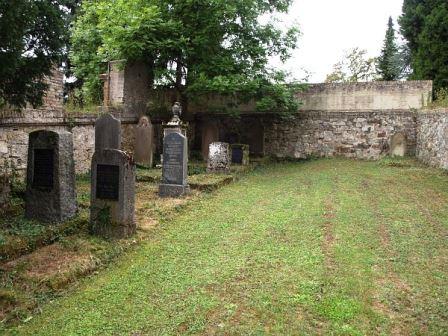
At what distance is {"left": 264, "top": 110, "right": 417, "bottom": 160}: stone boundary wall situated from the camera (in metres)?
16.1

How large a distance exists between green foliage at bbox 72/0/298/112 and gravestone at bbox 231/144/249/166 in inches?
64.8

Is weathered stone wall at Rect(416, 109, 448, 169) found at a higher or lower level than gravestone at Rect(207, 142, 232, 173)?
higher

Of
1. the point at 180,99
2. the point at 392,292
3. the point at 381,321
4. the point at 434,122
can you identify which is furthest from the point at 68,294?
the point at 434,122

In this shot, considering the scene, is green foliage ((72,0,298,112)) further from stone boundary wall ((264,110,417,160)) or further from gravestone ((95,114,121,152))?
gravestone ((95,114,121,152))

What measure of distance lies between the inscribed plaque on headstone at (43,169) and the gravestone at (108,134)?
751mm

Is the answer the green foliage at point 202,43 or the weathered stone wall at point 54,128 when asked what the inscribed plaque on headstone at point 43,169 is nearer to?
the weathered stone wall at point 54,128

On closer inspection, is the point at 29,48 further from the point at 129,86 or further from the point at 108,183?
the point at 129,86

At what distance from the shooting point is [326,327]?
13.1 feet

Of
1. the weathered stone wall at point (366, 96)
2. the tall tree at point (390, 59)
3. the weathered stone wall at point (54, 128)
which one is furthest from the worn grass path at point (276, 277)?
the tall tree at point (390, 59)

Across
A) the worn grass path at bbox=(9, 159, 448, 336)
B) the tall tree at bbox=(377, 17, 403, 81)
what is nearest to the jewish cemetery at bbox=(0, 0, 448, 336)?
the worn grass path at bbox=(9, 159, 448, 336)

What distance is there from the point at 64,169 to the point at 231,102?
34.4ft

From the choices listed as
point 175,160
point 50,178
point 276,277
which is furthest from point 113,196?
point 175,160

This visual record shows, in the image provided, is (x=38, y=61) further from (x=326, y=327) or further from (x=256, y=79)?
(x=256, y=79)

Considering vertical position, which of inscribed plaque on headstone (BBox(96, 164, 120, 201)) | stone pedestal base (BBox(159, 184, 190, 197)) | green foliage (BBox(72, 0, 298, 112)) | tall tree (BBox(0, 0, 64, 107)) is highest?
green foliage (BBox(72, 0, 298, 112))
